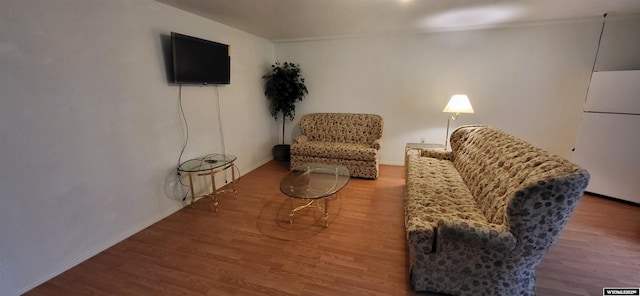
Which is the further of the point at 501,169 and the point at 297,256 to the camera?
the point at 297,256

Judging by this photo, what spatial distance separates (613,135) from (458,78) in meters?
1.88

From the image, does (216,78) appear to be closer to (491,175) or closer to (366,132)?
(366,132)

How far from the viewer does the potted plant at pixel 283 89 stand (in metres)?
4.43

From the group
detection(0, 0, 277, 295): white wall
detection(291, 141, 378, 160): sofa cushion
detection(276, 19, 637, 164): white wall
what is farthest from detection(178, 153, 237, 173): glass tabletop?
detection(276, 19, 637, 164): white wall

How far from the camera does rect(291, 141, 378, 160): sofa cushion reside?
12.5 feet

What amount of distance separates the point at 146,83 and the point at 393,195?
10.00 feet

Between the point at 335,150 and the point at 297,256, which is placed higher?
the point at 335,150

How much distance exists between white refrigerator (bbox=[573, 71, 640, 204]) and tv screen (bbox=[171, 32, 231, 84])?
4584 millimetres

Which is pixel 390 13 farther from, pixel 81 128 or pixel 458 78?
pixel 81 128

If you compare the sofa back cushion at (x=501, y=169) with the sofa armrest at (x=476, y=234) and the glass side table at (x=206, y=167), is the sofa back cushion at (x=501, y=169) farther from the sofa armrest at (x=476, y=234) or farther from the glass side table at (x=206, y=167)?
the glass side table at (x=206, y=167)

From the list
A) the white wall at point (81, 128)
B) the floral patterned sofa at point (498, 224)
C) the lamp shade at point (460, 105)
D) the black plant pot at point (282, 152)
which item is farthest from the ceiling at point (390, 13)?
the black plant pot at point (282, 152)

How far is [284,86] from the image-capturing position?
14.6 feet

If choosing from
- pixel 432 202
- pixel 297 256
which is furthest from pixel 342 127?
pixel 297 256

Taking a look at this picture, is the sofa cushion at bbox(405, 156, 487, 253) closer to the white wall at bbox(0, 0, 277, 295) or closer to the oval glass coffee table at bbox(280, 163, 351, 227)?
the oval glass coffee table at bbox(280, 163, 351, 227)
